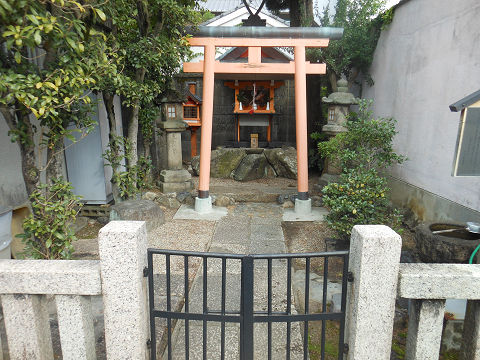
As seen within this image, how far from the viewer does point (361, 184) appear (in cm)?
A: 471

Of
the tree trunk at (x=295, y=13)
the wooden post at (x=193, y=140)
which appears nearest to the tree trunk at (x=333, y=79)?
the tree trunk at (x=295, y=13)

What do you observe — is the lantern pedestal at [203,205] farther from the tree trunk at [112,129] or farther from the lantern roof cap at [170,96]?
the lantern roof cap at [170,96]

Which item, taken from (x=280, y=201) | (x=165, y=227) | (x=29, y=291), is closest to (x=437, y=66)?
(x=280, y=201)

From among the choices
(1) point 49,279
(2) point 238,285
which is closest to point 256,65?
(2) point 238,285

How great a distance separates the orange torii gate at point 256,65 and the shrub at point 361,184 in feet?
5.27

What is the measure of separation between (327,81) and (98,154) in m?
6.96

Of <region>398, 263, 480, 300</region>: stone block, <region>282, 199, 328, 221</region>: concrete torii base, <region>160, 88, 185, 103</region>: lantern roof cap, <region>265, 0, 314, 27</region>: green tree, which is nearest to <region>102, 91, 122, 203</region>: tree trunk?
<region>160, 88, 185, 103</region>: lantern roof cap

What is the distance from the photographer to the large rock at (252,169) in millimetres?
9758

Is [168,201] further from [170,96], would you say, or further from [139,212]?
[170,96]

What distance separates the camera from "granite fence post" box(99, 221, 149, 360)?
213 cm

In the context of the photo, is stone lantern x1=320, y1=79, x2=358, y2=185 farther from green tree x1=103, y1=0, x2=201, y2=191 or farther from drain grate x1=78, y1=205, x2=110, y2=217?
drain grate x1=78, y1=205, x2=110, y2=217

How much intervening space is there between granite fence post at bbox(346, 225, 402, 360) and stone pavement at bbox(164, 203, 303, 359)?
2.75 feet

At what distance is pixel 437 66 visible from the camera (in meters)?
5.41

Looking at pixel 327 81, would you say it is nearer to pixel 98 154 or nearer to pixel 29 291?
pixel 98 154
